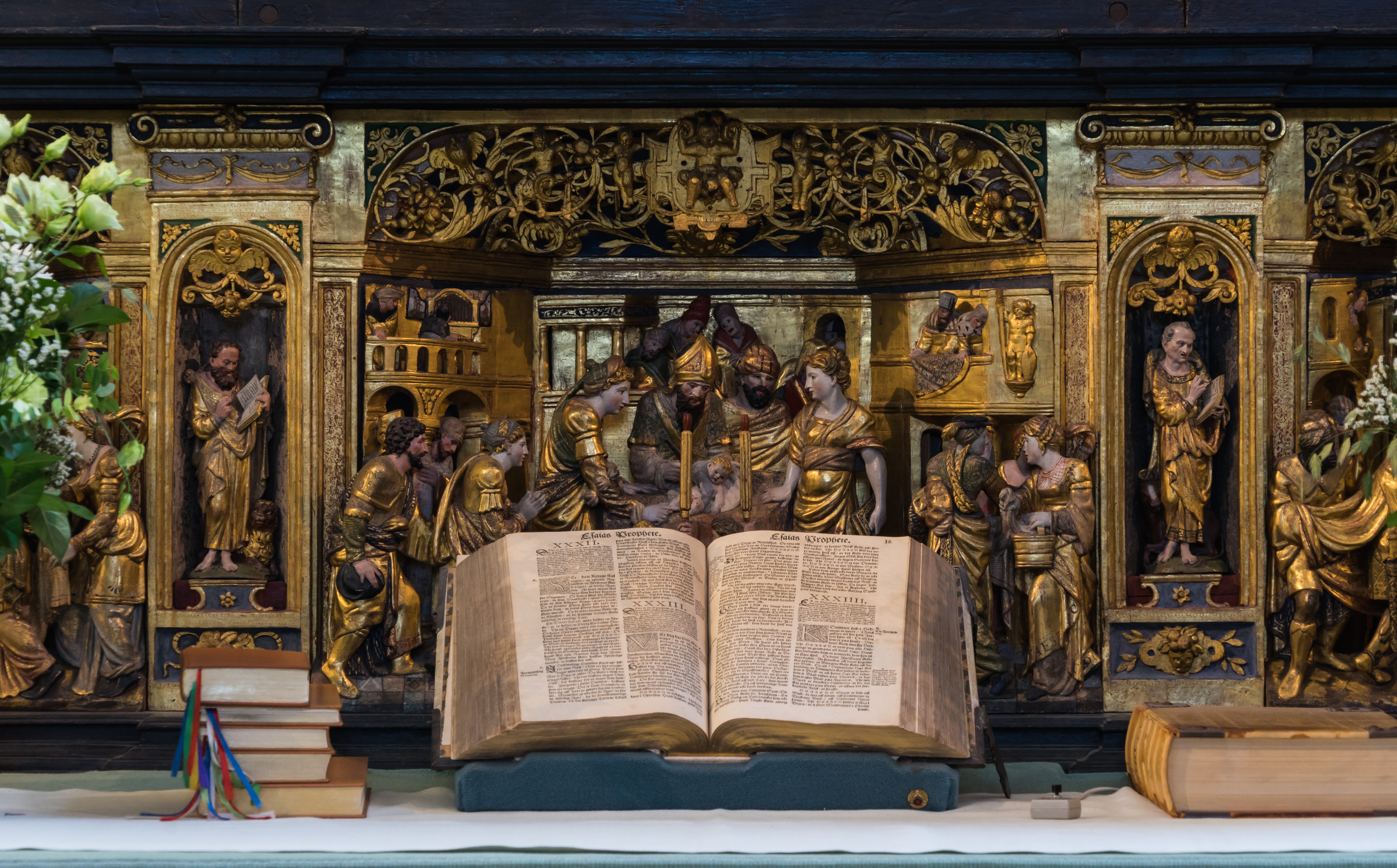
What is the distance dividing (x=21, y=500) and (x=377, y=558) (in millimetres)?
2969

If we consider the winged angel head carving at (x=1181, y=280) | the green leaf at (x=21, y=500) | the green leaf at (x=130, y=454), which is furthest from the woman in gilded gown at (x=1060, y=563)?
the green leaf at (x=21, y=500)

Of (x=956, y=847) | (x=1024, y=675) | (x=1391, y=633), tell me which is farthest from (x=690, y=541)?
(x=1391, y=633)

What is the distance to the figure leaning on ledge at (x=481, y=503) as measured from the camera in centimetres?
697

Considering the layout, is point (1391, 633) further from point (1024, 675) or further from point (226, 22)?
point (226, 22)

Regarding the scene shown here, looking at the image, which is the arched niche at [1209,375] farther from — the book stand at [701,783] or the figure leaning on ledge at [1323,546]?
the book stand at [701,783]

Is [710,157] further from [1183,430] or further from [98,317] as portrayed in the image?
[98,317]

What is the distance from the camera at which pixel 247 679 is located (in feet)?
13.5

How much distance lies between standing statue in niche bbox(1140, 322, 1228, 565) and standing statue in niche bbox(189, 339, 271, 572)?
3800 millimetres

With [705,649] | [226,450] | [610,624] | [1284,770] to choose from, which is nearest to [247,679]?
[610,624]

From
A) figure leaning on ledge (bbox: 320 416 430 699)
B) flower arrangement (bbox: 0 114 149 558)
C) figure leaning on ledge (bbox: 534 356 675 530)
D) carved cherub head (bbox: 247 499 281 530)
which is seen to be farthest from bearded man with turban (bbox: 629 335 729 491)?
flower arrangement (bbox: 0 114 149 558)

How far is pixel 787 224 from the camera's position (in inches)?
Result: 308

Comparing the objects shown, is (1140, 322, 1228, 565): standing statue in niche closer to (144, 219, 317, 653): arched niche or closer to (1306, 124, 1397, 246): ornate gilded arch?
(1306, 124, 1397, 246): ornate gilded arch

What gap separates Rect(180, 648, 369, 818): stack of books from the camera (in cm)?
409

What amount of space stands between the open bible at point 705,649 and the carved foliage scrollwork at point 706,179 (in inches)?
124
